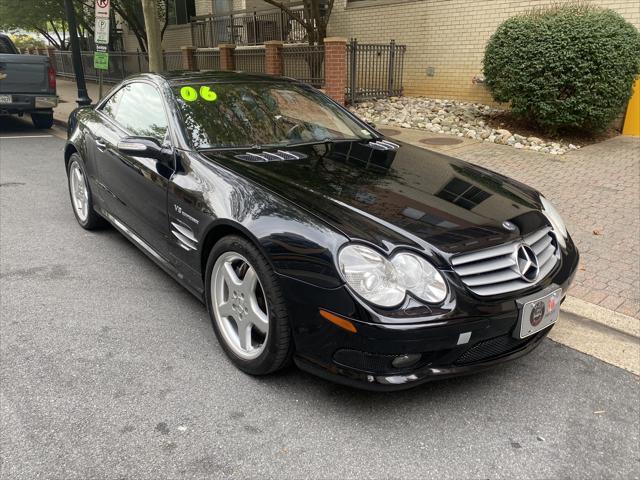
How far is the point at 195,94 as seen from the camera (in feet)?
11.8

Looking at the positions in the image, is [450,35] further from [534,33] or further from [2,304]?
[2,304]

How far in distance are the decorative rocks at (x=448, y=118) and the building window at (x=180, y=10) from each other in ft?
39.2

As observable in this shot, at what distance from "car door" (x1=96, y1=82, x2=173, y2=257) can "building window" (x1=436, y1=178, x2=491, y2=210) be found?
1.65 meters

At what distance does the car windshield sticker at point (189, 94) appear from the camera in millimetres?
3531

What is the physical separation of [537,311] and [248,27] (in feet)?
55.4

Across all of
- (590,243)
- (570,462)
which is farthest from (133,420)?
(590,243)

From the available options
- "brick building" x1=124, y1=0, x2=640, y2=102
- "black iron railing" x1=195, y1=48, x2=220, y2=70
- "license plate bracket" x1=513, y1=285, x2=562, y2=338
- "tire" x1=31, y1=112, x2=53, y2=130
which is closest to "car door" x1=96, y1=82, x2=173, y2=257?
"license plate bracket" x1=513, y1=285, x2=562, y2=338

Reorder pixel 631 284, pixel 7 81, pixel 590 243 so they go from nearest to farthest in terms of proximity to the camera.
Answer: pixel 631 284
pixel 590 243
pixel 7 81

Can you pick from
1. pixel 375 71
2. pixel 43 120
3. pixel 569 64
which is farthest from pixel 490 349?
pixel 43 120

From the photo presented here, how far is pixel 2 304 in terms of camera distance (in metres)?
3.55

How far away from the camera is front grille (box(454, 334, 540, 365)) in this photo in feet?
7.72

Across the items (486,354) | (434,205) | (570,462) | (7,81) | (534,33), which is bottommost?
(570,462)

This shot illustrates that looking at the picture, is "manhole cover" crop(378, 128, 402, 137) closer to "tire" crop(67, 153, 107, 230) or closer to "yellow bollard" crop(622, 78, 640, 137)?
"yellow bollard" crop(622, 78, 640, 137)

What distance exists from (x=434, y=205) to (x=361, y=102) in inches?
381
